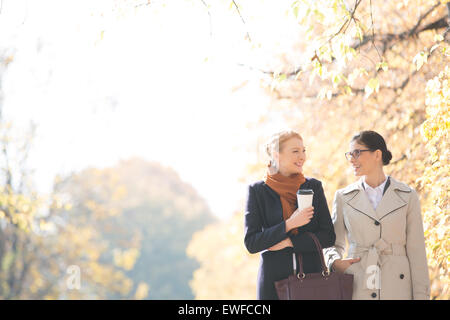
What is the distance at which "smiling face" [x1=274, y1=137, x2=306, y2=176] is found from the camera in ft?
11.5

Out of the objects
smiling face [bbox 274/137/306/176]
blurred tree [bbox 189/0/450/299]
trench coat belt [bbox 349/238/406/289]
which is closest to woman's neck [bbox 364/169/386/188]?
trench coat belt [bbox 349/238/406/289]

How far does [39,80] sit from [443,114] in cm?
1587

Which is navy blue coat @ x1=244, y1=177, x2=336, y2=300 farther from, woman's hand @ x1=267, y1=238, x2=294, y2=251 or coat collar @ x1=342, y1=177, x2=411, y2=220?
coat collar @ x1=342, y1=177, x2=411, y2=220

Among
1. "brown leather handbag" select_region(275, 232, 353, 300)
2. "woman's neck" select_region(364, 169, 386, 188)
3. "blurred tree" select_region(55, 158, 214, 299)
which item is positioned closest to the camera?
A: "brown leather handbag" select_region(275, 232, 353, 300)

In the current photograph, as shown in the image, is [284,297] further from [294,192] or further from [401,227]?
[401,227]

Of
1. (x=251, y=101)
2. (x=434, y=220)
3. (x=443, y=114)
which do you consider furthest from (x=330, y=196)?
(x=443, y=114)

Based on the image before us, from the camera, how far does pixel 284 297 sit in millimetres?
3303

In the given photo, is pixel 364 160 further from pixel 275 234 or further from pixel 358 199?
pixel 275 234

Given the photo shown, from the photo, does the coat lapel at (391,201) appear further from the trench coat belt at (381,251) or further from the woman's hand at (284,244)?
the woman's hand at (284,244)

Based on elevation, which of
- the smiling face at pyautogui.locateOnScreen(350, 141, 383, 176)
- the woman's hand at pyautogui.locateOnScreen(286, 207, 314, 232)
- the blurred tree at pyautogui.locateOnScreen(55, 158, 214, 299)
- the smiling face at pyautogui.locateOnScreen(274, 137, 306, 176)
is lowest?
the woman's hand at pyautogui.locateOnScreen(286, 207, 314, 232)

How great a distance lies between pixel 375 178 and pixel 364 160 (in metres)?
0.19

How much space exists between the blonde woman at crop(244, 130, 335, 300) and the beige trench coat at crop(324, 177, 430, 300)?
348mm

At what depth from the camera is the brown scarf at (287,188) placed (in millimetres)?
3504

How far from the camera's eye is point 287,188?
351 cm
